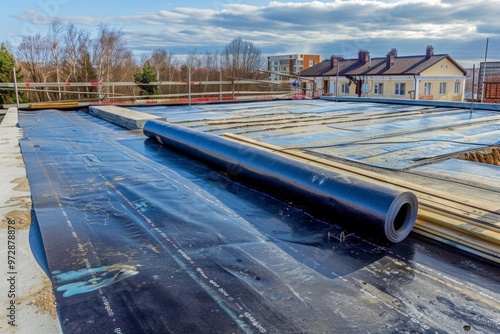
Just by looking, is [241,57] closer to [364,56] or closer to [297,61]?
[364,56]

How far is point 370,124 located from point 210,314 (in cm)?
1041

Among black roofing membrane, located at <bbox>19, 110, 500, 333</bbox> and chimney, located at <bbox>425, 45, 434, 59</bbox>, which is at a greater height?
chimney, located at <bbox>425, 45, 434, 59</bbox>

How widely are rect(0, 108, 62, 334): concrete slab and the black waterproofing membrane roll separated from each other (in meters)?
3.00

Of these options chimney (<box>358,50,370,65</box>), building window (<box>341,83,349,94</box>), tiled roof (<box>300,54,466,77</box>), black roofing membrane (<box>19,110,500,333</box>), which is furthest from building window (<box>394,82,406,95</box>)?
black roofing membrane (<box>19,110,500,333</box>)

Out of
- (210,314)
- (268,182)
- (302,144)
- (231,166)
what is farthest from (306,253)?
(302,144)

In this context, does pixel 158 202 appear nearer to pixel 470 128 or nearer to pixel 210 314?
Answer: pixel 210 314

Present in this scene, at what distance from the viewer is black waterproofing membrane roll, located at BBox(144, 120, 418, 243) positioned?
407 centimetres

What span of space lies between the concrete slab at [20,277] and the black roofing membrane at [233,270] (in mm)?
102

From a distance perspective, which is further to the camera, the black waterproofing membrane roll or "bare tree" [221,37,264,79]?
"bare tree" [221,37,264,79]

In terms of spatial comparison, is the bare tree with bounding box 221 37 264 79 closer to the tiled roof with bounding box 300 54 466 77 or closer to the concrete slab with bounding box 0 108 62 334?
the tiled roof with bounding box 300 54 466 77

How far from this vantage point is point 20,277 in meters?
3.21

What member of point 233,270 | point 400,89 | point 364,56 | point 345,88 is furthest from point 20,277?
point 364,56

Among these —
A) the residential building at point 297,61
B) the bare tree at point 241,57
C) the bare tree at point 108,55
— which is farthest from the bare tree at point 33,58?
the residential building at point 297,61

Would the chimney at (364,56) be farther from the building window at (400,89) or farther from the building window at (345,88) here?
the building window at (400,89)
